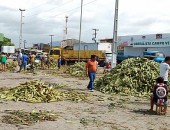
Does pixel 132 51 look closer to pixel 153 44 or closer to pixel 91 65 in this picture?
pixel 153 44

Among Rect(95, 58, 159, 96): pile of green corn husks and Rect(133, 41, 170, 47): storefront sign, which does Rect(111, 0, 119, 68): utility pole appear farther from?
Rect(133, 41, 170, 47): storefront sign

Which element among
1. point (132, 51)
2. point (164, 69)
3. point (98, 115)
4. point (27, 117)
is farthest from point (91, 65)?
point (132, 51)

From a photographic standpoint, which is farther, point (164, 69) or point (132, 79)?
point (132, 79)

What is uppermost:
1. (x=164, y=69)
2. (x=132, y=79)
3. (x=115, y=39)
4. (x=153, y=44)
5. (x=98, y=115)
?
(x=153, y=44)

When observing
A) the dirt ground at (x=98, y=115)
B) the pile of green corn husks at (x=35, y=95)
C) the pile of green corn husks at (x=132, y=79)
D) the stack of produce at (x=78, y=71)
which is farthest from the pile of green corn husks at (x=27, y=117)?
the stack of produce at (x=78, y=71)

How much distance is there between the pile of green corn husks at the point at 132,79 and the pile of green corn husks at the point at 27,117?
267 inches

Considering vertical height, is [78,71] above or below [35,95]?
above

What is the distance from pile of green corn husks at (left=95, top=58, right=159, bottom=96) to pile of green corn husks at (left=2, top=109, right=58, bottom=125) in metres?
6.77

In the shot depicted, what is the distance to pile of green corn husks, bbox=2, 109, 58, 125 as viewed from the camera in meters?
9.18

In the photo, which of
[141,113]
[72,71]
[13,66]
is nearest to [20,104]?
[141,113]

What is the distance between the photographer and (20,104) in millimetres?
12180

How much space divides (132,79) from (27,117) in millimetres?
8679

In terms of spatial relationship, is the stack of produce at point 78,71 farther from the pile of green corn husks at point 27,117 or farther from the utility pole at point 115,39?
the pile of green corn husks at point 27,117

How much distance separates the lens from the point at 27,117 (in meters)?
9.67
